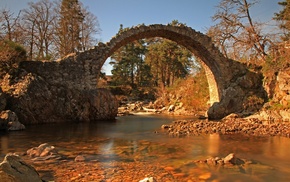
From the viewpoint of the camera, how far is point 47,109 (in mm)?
12617

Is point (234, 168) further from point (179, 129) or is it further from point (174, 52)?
point (174, 52)

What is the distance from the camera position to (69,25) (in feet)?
74.6

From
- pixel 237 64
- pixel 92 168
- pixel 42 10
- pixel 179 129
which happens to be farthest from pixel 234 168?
pixel 42 10

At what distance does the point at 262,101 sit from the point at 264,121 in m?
3.45

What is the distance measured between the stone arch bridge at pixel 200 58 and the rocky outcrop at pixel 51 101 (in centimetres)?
57

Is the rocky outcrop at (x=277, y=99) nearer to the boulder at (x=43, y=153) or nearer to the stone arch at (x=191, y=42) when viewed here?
the stone arch at (x=191, y=42)

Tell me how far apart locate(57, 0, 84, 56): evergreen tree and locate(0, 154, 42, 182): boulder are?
18.7 m

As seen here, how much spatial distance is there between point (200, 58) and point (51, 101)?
10.0 meters

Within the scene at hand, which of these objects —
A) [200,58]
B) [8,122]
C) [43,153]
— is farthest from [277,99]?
[8,122]

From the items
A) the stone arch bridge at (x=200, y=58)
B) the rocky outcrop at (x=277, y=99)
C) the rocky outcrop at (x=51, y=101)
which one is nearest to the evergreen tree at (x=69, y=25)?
the stone arch bridge at (x=200, y=58)

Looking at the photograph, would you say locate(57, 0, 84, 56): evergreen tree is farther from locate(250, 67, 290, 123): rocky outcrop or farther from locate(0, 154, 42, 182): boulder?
locate(0, 154, 42, 182): boulder

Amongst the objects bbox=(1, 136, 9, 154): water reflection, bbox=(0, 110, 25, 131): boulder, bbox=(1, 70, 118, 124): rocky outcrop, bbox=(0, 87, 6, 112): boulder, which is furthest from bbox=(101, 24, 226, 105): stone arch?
bbox=(1, 136, 9, 154): water reflection

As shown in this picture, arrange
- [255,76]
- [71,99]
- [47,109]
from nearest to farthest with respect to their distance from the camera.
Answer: [47,109] → [71,99] → [255,76]

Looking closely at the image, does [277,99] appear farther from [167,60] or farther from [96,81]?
[167,60]
